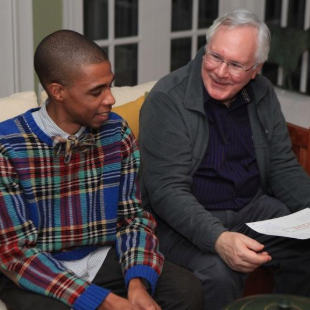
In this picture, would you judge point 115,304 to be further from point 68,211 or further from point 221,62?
point 221,62

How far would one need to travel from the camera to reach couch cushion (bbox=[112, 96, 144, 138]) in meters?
2.45

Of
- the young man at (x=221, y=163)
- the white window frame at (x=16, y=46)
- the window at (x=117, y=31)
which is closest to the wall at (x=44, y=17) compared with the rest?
the white window frame at (x=16, y=46)

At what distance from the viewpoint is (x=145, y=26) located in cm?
361

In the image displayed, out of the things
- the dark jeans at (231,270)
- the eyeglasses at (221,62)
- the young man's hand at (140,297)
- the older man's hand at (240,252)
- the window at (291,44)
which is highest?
the eyeglasses at (221,62)

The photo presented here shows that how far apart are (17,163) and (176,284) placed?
0.57 meters

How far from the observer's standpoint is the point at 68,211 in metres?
1.97

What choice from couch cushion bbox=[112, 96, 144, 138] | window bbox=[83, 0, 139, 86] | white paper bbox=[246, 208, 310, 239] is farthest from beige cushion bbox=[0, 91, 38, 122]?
window bbox=[83, 0, 139, 86]

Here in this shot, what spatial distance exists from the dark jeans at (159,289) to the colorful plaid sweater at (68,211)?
0.04m

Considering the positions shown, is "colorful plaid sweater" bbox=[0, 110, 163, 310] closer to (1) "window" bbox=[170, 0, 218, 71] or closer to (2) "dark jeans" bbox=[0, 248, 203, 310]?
(2) "dark jeans" bbox=[0, 248, 203, 310]

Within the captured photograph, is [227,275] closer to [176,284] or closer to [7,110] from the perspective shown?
[176,284]

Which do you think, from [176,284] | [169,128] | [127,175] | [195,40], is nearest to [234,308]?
[176,284]

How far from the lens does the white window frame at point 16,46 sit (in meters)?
2.99

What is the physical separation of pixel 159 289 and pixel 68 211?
0.34 m

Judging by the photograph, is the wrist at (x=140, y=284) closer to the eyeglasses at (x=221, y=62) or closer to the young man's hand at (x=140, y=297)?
the young man's hand at (x=140, y=297)
